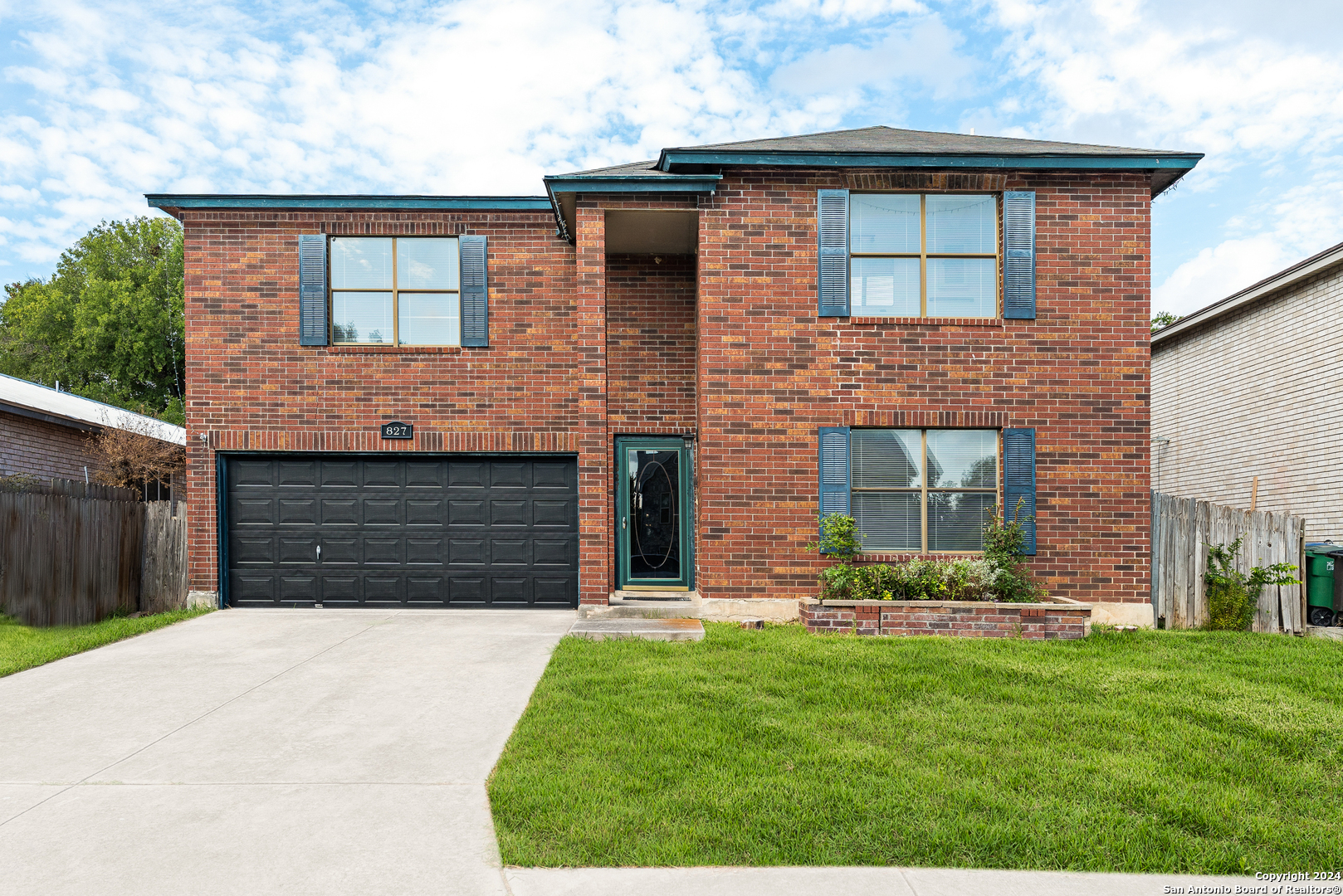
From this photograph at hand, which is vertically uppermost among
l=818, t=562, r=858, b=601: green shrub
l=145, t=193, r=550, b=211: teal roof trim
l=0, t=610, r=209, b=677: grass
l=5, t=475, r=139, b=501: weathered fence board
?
l=145, t=193, r=550, b=211: teal roof trim

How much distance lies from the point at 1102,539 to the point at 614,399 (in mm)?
6724

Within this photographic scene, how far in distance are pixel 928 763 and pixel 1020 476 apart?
6.06 metres

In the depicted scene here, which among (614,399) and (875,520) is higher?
(614,399)

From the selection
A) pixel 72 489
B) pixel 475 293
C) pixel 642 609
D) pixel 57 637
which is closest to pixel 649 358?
pixel 475 293

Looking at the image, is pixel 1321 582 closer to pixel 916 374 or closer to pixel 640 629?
pixel 916 374

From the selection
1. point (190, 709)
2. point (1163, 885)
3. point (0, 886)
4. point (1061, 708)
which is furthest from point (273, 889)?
point (1061, 708)

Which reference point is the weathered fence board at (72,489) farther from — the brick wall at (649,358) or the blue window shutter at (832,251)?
the blue window shutter at (832,251)

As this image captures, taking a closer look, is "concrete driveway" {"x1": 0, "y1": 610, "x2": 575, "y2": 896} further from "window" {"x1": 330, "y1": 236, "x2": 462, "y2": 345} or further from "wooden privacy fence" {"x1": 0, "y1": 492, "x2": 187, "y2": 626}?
"window" {"x1": 330, "y1": 236, "x2": 462, "y2": 345}

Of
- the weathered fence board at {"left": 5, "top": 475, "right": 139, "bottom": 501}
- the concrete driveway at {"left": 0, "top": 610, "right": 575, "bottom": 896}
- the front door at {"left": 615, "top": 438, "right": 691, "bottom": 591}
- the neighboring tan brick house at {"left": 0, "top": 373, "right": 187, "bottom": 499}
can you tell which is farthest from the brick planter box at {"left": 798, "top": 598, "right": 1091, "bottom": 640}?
the neighboring tan brick house at {"left": 0, "top": 373, "right": 187, "bottom": 499}

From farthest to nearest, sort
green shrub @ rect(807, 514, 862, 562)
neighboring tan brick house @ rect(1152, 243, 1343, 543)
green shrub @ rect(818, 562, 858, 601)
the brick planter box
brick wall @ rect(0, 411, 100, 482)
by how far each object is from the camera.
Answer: brick wall @ rect(0, 411, 100, 482)
neighboring tan brick house @ rect(1152, 243, 1343, 543)
green shrub @ rect(807, 514, 862, 562)
green shrub @ rect(818, 562, 858, 601)
the brick planter box

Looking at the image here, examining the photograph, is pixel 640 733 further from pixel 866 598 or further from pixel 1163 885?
pixel 866 598

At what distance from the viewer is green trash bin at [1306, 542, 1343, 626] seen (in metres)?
10.4

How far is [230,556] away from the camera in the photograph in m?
11.2

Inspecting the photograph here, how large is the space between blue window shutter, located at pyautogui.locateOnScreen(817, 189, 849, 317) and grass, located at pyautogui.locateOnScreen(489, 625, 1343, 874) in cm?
451
